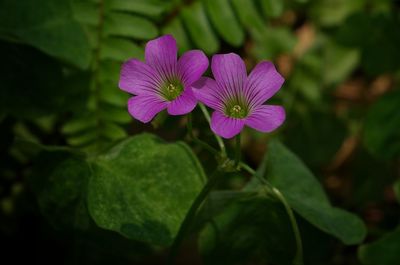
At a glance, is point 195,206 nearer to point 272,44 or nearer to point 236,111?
point 236,111

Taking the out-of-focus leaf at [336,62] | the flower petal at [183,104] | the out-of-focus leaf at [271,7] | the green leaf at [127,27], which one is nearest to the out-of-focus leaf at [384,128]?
the out-of-focus leaf at [271,7]

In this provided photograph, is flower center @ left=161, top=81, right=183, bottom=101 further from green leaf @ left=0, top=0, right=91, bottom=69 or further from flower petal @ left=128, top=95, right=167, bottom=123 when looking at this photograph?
green leaf @ left=0, top=0, right=91, bottom=69

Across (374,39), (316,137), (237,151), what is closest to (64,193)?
(237,151)

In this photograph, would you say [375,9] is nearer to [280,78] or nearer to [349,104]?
[349,104]

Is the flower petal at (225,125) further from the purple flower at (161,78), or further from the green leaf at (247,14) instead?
the green leaf at (247,14)

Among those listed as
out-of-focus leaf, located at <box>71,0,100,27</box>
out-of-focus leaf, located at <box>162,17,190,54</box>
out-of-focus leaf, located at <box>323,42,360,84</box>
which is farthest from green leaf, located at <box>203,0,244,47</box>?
out-of-focus leaf, located at <box>323,42,360,84</box>
